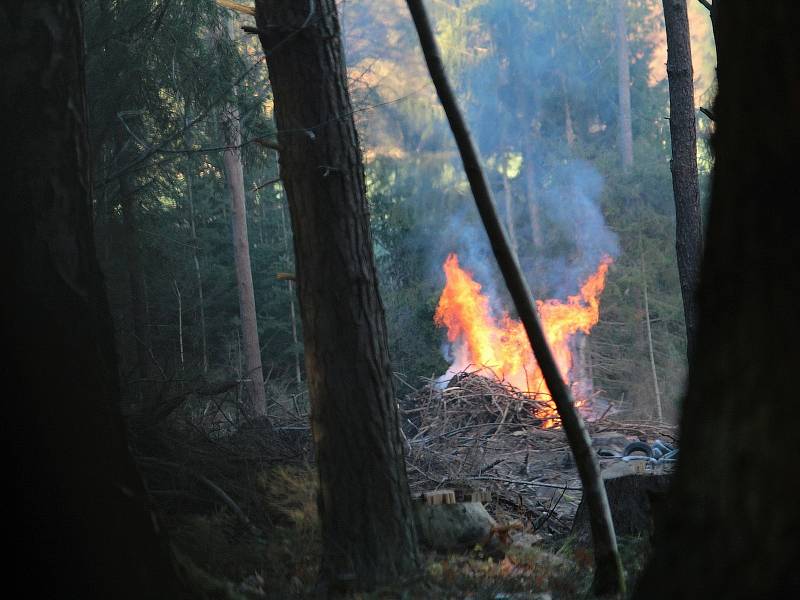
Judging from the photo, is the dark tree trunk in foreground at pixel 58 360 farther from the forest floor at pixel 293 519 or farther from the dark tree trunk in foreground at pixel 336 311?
the dark tree trunk in foreground at pixel 336 311

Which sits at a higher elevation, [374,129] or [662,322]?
[374,129]

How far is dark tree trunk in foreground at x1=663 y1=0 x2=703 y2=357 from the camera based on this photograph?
10797 mm

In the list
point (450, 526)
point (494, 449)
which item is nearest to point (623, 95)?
point (494, 449)

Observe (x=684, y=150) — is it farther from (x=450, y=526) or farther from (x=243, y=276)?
(x=243, y=276)

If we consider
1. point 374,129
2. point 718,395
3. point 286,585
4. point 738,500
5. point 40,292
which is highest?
point 374,129

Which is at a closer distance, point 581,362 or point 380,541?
point 380,541

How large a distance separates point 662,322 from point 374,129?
41.2ft

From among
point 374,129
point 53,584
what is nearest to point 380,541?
point 53,584

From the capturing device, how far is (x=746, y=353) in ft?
5.83

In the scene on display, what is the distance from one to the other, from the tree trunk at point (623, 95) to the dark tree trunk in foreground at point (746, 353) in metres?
33.4

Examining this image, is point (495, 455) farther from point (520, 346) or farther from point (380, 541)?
point (520, 346)

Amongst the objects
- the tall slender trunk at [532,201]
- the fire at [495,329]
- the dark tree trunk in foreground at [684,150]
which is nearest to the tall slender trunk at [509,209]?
the tall slender trunk at [532,201]

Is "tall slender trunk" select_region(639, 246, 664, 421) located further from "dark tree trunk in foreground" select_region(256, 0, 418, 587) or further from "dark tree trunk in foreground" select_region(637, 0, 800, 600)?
"dark tree trunk in foreground" select_region(637, 0, 800, 600)

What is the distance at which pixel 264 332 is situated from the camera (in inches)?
1006
